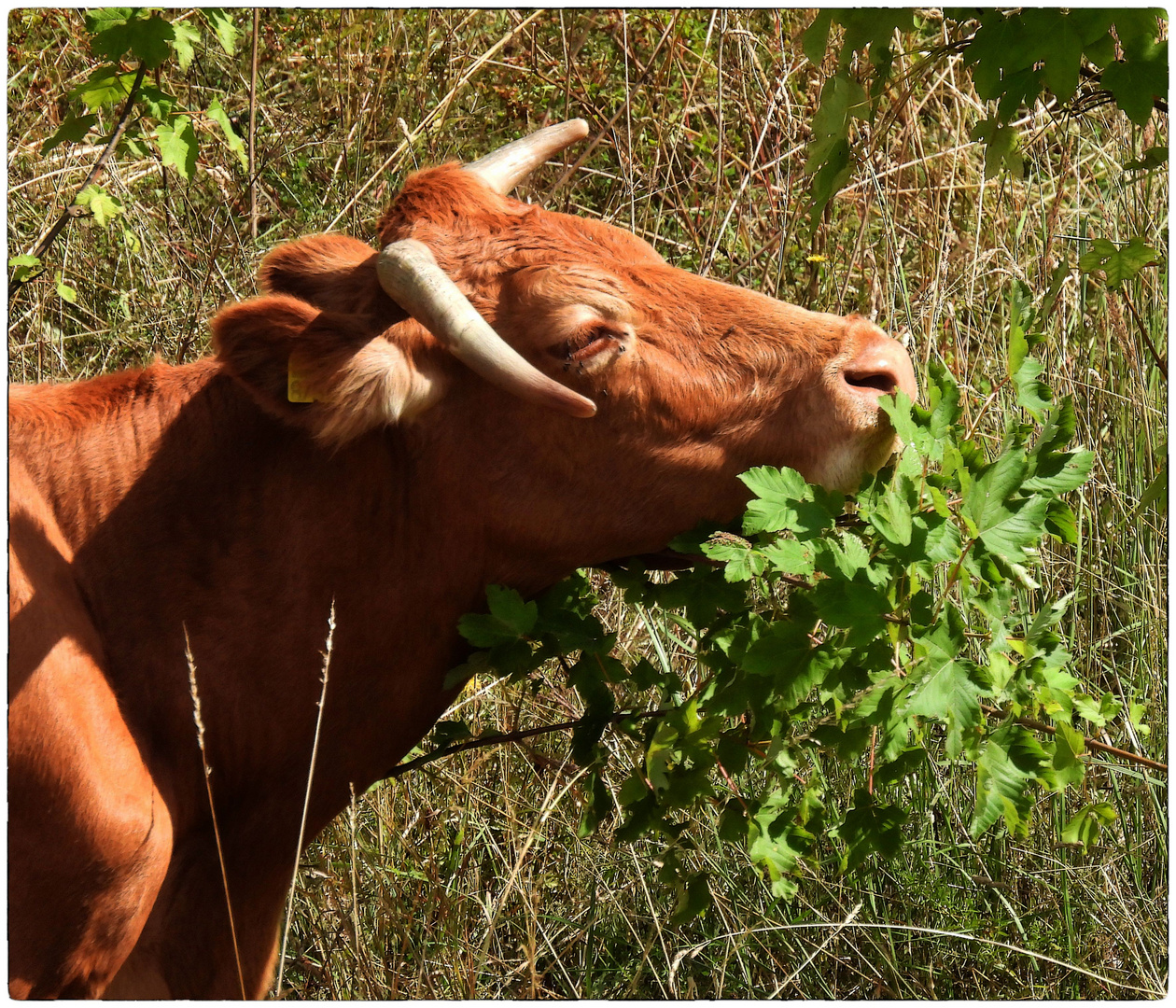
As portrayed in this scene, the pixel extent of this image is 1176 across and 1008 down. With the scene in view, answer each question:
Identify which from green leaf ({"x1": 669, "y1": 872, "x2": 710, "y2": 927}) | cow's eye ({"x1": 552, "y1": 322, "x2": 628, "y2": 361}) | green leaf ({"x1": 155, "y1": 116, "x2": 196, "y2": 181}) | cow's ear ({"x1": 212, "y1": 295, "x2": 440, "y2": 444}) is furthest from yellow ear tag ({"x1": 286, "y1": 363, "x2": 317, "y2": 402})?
green leaf ({"x1": 669, "y1": 872, "x2": 710, "y2": 927})

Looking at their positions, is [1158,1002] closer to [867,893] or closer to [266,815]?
[867,893]

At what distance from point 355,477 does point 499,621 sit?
50 centimetres

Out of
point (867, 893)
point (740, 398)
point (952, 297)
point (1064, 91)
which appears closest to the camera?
point (1064, 91)

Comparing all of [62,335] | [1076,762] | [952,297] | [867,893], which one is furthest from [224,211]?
[1076,762]

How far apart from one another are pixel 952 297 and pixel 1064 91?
265cm

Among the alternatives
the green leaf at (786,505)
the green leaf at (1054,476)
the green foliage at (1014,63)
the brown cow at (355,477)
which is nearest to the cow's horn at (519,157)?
the brown cow at (355,477)

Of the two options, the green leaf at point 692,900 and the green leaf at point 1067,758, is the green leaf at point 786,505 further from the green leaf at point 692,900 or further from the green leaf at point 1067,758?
the green leaf at point 692,900

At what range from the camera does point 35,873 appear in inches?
99.0

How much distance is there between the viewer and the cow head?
2.76m

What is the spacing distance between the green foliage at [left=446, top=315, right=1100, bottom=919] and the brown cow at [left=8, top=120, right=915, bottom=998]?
0.66 feet

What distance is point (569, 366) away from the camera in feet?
9.30

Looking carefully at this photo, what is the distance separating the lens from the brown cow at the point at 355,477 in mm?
2760

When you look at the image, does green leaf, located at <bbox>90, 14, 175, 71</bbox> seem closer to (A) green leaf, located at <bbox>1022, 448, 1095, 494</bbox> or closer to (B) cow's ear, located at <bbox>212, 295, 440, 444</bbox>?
(B) cow's ear, located at <bbox>212, 295, 440, 444</bbox>

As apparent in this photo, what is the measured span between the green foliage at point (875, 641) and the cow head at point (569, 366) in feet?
0.57
